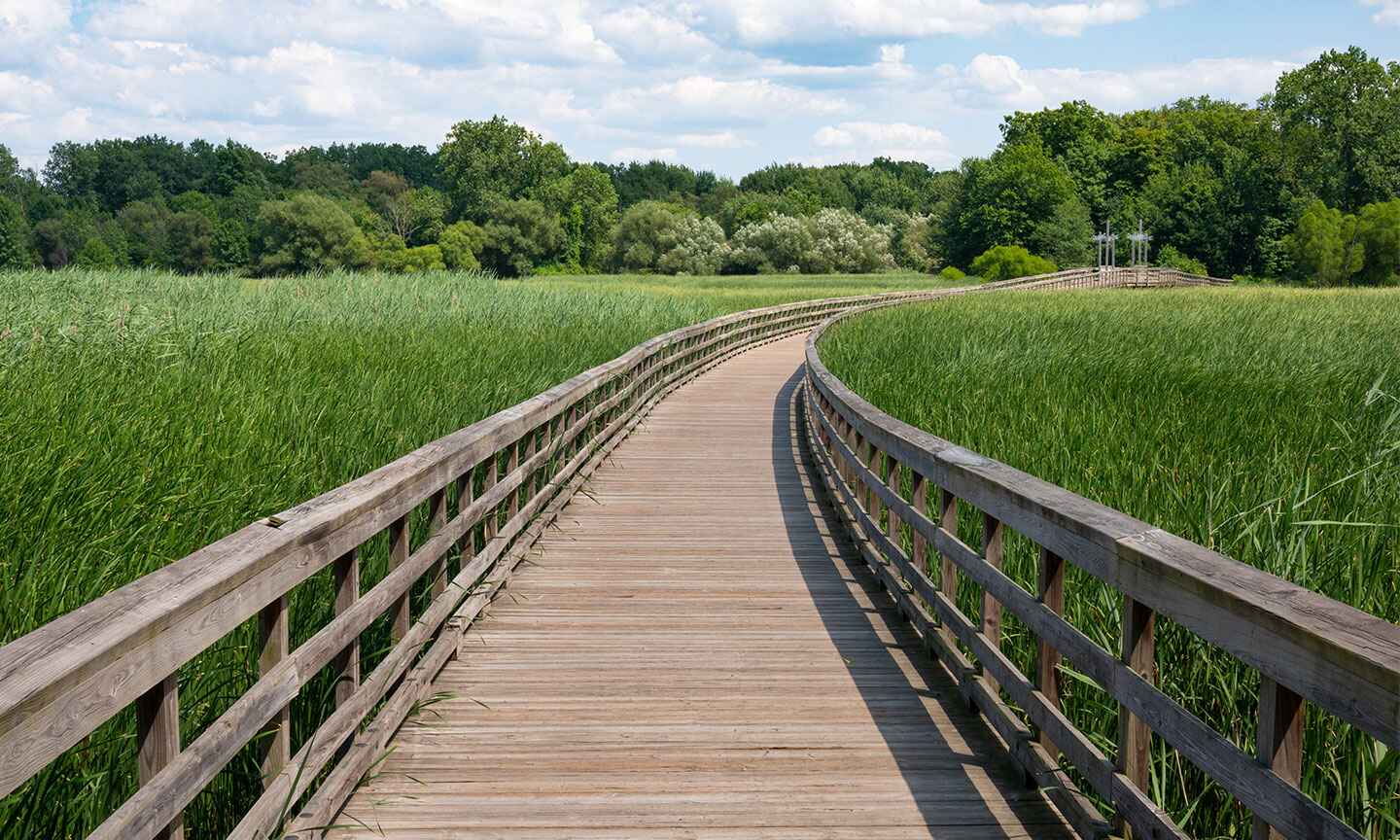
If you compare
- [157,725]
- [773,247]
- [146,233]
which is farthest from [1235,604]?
[146,233]

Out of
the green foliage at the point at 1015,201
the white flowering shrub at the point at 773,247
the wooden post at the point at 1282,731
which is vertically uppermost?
the green foliage at the point at 1015,201

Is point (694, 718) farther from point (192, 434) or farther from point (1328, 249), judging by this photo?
point (1328, 249)

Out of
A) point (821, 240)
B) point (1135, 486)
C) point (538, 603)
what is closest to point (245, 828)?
point (538, 603)

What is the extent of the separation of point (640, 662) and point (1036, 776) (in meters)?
2.13

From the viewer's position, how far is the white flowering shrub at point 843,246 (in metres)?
83.2

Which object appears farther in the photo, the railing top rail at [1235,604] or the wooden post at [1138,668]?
the wooden post at [1138,668]

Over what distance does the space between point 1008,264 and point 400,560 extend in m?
71.6

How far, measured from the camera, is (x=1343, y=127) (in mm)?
75125

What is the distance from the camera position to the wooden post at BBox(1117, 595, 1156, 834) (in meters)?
3.25

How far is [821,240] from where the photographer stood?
275ft

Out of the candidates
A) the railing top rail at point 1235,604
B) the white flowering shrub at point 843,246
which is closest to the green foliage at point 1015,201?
the white flowering shrub at point 843,246

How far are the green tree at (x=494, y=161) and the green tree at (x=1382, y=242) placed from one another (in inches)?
2575

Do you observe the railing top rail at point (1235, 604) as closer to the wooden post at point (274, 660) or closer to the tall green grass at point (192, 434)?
the wooden post at point (274, 660)

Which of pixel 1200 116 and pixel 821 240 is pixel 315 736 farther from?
pixel 1200 116
